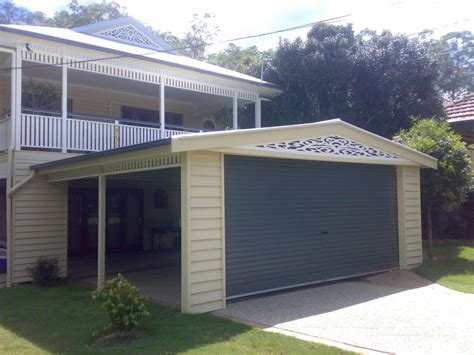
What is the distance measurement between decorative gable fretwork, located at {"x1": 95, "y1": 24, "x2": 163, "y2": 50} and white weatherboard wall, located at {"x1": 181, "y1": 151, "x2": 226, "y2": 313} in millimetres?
10690

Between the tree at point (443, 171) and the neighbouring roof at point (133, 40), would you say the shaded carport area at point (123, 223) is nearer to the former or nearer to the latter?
the neighbouring roof at point (133, 40)

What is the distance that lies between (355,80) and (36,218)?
39.5 feet

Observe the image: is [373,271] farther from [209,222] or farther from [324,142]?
[209,222]

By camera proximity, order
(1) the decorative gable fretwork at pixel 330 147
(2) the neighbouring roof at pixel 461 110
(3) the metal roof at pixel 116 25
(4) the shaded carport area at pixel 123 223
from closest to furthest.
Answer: (1) the decorative gable fretwork at pixel 330 147, (4) the shaded carport area at pixel 123 223, (2) the neighbouring roof at pixel 461 110, (3) the metal roof at pixel 116 25

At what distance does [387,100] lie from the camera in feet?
56.3

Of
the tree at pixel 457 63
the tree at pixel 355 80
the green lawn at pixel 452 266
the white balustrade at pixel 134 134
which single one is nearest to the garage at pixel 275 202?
the green lawn at pixel 452 266

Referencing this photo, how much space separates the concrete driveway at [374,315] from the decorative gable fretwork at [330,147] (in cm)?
263

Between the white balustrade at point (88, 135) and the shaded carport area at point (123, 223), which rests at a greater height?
the white balustrade at point (88, 135)

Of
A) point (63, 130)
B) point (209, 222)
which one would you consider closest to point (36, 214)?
point (63, 130)

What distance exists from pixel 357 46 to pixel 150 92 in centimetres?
789

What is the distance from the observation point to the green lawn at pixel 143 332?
5715 mm

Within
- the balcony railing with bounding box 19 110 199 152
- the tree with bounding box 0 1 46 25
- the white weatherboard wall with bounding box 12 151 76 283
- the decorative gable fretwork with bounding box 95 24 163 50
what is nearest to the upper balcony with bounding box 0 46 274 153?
the balcony railing with bounding box 19 110 199 152

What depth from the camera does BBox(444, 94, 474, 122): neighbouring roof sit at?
52.0ft

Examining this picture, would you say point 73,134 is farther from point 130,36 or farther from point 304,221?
point 130,36
